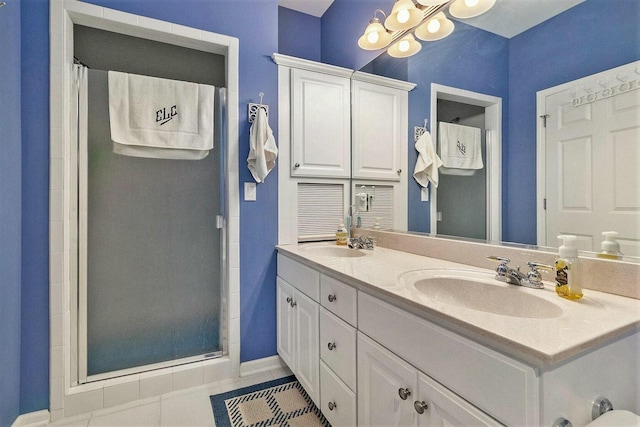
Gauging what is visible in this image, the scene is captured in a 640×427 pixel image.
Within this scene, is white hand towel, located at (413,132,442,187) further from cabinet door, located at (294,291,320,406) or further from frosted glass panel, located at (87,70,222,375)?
frosted glass panel, located at (87,70,222,375)

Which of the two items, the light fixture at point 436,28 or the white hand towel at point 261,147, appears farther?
the white hand towel at point 261,147

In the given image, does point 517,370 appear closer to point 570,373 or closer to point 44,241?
point 570,373

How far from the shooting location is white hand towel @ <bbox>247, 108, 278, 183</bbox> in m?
1.74

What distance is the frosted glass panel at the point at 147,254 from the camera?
1.63m

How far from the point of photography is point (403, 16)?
5.26 ft

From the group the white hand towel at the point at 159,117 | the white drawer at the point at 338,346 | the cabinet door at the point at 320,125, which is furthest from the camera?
the cabinet door at the point at 320,125

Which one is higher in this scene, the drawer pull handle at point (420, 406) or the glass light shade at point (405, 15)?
the glass light shade at point (405, 15)

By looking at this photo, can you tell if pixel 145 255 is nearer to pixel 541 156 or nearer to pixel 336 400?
pixel 336 400

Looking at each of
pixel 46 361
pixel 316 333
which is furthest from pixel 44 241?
pixel 316 333

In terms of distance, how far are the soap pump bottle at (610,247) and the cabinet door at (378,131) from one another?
0.96 m

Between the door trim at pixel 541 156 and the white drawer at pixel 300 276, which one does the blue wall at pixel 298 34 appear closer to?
the white drawer at pixel 300 276

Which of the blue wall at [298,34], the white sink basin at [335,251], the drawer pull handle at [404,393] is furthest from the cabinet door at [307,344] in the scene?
the blue wall at [298,34]

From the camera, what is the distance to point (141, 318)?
5.67 ft

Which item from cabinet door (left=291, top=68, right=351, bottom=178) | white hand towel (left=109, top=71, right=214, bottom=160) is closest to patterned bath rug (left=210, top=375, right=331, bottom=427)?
cabinet door (left=291, top=68, right=351, bottom=178)
